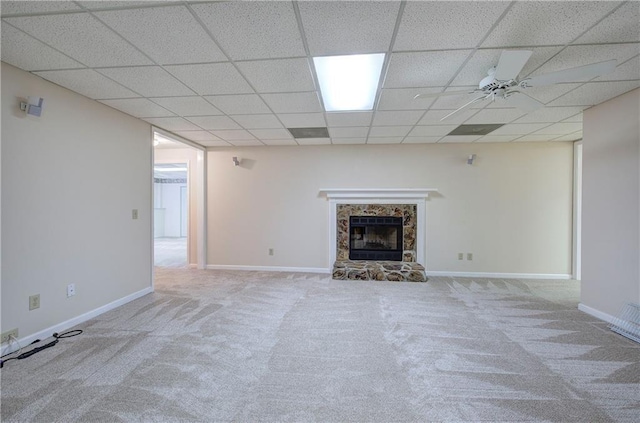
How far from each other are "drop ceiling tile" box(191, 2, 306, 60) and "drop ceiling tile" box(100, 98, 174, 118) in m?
1.53

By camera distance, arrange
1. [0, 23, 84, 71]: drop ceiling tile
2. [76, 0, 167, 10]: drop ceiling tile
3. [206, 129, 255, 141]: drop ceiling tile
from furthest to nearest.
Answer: [206, 129, 255, 141]: drop ceiling tile → [0, 23, 84, 71]: drop ceiling tile → [76, 0, 167, 10]: drop ceiling tile

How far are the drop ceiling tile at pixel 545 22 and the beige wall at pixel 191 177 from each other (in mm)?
4819

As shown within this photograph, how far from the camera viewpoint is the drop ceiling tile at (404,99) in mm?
2455

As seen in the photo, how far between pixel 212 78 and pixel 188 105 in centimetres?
79

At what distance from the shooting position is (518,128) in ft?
12.0

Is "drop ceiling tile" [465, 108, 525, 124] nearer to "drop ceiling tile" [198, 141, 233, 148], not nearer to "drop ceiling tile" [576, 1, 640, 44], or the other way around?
"drop ceiling tile" [576, 1, 640, 44]

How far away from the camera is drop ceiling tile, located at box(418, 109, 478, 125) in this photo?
118 inches

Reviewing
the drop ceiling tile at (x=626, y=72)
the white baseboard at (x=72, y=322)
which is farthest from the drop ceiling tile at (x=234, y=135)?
the drop ceiling tile at (x=626, y=72)

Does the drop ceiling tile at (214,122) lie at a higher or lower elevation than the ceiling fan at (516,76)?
higher

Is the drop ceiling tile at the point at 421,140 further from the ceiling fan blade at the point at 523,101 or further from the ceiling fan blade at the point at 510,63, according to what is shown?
the ceiling fan blade at the point at 510,63

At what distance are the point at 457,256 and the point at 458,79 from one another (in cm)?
322

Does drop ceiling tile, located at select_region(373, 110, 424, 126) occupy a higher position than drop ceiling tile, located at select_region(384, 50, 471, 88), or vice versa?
drop ceiling tile, located at select_region(373, 110, 424, 126)

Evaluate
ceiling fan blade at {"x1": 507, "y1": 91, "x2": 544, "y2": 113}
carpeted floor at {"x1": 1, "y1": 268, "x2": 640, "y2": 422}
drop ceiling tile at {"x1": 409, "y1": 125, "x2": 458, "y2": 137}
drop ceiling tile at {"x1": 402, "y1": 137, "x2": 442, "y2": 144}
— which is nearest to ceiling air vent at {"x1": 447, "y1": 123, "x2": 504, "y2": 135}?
drop ceiling tile at {"x1": 409, "y1": 125, "x2": 458, "y2": 137}

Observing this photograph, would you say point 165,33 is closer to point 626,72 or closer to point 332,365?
point 332,365
